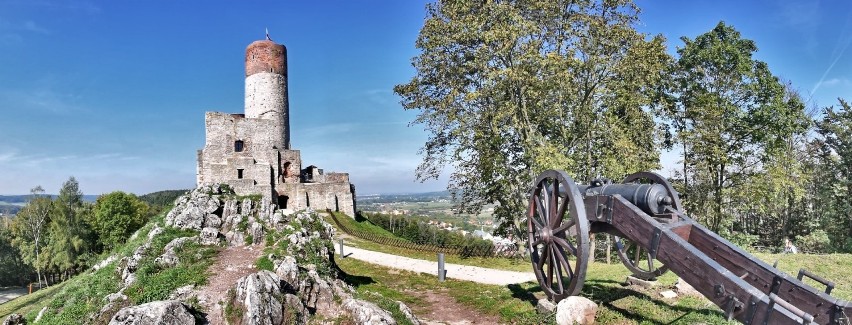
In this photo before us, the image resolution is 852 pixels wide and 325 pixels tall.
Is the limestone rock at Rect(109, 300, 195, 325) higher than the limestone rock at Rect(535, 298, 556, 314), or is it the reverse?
the limestone rock at Rect(109, 300, 195, 325)

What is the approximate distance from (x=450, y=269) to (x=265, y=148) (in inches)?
919

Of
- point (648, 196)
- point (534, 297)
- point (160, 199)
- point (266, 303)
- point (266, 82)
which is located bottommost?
point (534, 297)

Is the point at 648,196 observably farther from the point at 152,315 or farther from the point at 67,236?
the point at 67,236

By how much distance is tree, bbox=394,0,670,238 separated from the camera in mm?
15148

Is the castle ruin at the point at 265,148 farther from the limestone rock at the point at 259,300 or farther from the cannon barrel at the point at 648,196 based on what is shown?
the cannon barrel at the point at 648,196

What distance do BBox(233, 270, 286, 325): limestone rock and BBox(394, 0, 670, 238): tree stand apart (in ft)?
29.6

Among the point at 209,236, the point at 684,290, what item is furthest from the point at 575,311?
the point at 209,236

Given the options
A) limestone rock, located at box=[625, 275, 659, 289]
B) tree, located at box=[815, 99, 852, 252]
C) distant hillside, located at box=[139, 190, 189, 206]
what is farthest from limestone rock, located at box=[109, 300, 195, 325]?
distant hillside, located at box=[139, 190, 189, 206]

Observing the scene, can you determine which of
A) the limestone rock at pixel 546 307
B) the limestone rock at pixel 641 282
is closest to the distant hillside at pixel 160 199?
the limestone rock at pixel 546 307

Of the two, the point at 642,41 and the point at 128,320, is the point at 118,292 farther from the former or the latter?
the point at 642,41

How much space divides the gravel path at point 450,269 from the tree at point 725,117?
29.4ft

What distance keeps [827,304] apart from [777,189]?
1384cm

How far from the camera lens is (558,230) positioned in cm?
828

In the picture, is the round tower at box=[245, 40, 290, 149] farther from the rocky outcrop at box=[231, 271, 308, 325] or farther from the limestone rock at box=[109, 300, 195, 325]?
the limestone rock at box=[109, 300, 195, 325]
